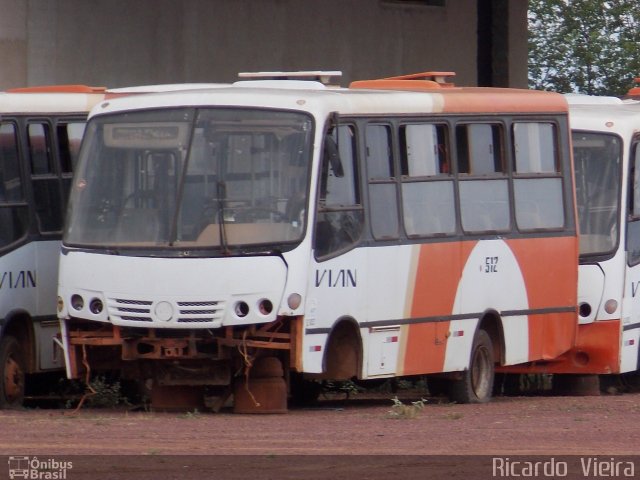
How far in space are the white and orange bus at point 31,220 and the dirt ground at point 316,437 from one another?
530 millimetres

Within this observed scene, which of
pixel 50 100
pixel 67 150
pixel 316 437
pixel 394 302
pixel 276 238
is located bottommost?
pixel 316 437

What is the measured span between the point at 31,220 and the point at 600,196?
619 cm

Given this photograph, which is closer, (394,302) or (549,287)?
(394,302)

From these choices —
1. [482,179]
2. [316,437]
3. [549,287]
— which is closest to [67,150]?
[482,179]

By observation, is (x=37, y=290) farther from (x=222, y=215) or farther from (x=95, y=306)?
(x=222, y=215)

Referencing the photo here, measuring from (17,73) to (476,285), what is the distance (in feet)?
26.1

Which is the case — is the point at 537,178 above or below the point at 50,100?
below

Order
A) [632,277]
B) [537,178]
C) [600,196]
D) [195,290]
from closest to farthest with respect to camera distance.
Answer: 1. [195,290]
2. [537,178]
3. [600,196]
4. [632,277]

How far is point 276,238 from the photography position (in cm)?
1390

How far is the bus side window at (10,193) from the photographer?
50.0 ft

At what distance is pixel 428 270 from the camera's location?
1568 cm

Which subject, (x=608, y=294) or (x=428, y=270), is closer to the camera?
(x=428, y=270)
